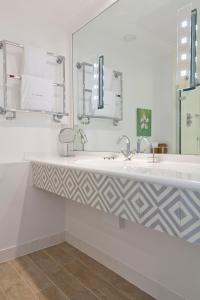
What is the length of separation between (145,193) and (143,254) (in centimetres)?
68

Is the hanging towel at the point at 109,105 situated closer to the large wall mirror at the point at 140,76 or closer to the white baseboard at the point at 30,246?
the large wall mirror at the point at 140,76

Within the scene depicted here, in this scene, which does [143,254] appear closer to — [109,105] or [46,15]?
[109,105]

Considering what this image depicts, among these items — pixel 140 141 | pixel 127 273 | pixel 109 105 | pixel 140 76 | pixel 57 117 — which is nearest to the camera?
pixel 127 273

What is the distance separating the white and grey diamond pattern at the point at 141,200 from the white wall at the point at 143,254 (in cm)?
42

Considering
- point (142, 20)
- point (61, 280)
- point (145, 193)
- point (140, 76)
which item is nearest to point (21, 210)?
point (61, 280)

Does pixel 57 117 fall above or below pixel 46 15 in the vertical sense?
below

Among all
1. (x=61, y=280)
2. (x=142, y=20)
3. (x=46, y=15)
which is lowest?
(x=61, y=280)

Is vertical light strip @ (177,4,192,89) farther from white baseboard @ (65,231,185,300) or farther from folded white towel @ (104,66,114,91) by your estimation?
white baseboard @ (65,231,185,300)

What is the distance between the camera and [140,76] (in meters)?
1.78

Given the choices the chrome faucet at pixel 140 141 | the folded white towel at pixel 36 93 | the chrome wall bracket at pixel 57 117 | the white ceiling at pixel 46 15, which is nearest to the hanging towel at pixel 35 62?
the folded white towel at pixel 36 93

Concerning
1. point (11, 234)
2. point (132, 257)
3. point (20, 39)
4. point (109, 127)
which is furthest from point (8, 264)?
point (20, 39)

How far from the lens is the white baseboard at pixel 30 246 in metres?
1.67

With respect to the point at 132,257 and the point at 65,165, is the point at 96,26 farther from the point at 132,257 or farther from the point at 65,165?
the point at 132,257

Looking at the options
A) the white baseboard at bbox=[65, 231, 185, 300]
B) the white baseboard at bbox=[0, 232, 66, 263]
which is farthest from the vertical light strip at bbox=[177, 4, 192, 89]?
the white baseboard at bbox=[0, 232, 66, 263]
